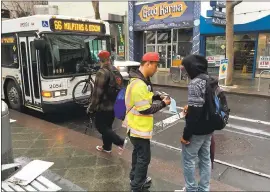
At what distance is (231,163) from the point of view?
15.3 feet

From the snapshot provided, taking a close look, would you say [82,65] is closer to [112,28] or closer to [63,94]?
[63,94]

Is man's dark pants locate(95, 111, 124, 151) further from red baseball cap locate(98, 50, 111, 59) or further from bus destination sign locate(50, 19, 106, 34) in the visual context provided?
bus destination sign locate(50, 19, 106, 34)

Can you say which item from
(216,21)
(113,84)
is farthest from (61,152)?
(216,21)

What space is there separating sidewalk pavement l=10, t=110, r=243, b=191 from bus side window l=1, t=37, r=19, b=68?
247 centimetres

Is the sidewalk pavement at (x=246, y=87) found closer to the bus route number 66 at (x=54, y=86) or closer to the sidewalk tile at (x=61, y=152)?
the bus route number 66 at (x=54, y=86)

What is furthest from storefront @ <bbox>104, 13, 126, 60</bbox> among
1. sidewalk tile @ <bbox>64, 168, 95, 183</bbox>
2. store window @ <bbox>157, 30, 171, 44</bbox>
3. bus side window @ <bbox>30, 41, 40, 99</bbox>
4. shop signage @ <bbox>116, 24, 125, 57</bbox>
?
sidewalk tile @ <bbox>64, 168, 95, 183</bbox>

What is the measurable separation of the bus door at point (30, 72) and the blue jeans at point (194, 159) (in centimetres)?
495

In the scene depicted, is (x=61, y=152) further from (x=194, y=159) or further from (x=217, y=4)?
(x=217, y=4)

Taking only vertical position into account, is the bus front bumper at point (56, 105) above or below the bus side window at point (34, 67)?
below

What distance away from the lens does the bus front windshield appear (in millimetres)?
6602

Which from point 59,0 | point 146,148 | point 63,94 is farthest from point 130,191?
point 59,0

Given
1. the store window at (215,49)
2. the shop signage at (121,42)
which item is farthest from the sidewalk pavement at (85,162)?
the shop signage at (121,42)

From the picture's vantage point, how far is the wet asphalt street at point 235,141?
13.7 feet

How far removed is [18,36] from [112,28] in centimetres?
1435
